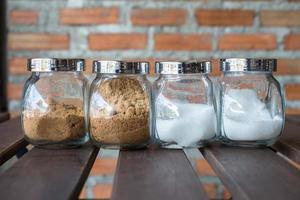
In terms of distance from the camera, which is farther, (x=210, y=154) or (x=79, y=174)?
(x=210, y=154)

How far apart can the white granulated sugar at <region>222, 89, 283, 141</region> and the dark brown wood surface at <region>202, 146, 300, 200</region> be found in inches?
0.9

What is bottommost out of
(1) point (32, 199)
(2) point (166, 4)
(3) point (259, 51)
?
(1) point (32, 199)

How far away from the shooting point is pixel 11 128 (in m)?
0.92

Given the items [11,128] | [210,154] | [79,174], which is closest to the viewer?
[79,174]

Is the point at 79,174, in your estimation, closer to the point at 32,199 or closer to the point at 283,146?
the point at 32,199

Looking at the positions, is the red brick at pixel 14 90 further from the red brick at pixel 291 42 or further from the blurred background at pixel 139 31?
the red brick at pixel 291 42

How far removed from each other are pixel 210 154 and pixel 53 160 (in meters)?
0.23

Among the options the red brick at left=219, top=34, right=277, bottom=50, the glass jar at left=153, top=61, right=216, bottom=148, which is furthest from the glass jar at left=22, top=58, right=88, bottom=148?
the red brick at left=219, top=34, right=277, bottom=50

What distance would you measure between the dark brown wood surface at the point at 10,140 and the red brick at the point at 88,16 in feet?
2.00

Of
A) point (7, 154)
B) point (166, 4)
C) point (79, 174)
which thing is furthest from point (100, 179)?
point (79, 174)

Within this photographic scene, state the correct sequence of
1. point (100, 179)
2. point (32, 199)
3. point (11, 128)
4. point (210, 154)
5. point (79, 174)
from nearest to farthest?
point (32, 199) → point (79, 174) → point (210, 154) → point (11, 128) → point (100, 179)

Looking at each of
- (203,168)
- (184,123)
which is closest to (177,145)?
(184,123)

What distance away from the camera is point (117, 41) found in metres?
1.51

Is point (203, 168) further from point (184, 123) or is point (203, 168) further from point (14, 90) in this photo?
point (184, 123)
